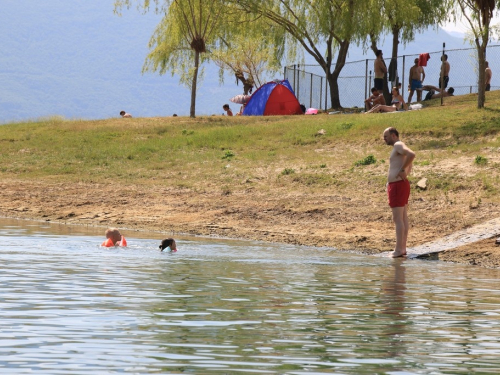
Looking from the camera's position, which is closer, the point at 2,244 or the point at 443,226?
the point at 2,244

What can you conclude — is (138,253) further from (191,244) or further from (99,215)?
(99,215)

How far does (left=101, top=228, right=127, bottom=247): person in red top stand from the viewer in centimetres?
1396

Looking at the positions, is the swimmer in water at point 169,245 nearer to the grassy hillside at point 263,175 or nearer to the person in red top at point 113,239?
the person in red top at point 113,239

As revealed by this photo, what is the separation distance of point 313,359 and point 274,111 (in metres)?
32.5

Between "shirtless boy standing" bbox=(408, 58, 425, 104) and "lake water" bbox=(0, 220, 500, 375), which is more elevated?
A: "shirtless boy standing" bbox=(408, 58, 425, 104)

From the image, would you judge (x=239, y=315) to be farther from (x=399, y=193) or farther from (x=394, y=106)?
(x=394, y=106)

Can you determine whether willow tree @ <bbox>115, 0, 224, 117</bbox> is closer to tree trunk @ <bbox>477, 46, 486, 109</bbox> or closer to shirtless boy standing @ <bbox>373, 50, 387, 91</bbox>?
shirtless boy standing @ <bbox>373, 50, 387, 91</bbox>

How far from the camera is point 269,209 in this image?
19.4 meters

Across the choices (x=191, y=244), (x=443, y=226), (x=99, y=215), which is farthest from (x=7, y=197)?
(x=443, y=226)

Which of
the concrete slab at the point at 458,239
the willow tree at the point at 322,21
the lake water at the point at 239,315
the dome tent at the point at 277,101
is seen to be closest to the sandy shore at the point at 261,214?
the concrete slab at the point at 458,239

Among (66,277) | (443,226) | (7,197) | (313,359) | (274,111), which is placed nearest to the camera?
(313,359)

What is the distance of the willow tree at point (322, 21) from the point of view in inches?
1551

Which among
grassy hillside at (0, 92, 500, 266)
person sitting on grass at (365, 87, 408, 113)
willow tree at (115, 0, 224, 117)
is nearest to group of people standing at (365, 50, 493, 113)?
person sitting on grass at (365, 87, 408, 113)

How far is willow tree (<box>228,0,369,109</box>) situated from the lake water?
27.2 meters
